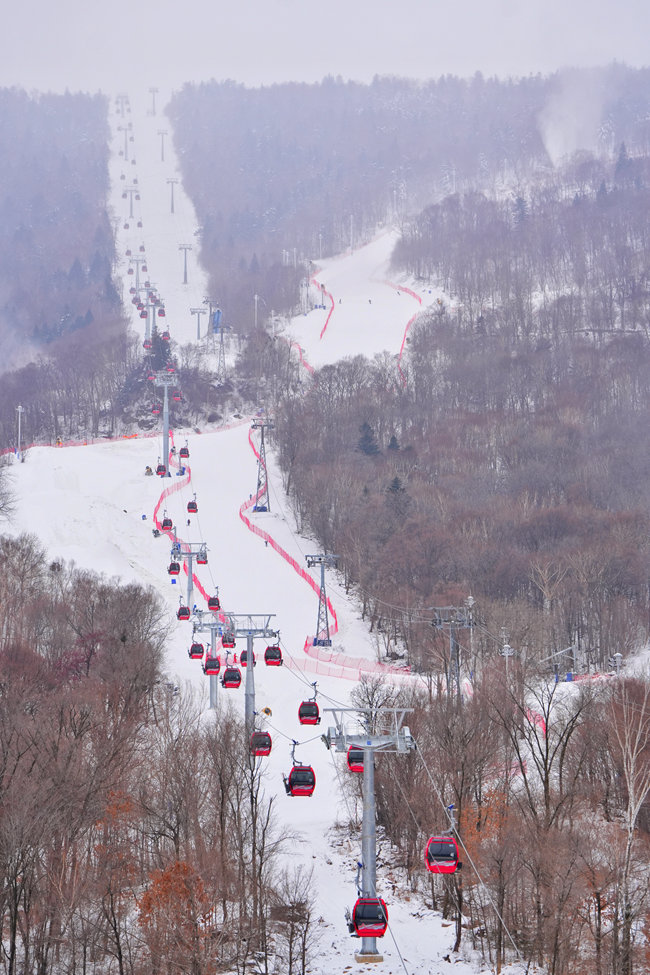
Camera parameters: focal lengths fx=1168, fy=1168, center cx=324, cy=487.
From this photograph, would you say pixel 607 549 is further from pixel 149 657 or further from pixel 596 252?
pixel 596 252

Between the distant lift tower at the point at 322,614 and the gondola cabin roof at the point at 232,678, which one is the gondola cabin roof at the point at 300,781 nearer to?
the gondola cabin roof at the point at 232,678

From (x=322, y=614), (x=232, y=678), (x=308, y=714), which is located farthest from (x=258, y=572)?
(x=308, y=714)

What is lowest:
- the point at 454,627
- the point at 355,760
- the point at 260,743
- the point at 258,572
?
the point at 355,760

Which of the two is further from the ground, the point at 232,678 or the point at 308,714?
the point at 232,678

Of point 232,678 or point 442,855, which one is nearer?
point 442,855

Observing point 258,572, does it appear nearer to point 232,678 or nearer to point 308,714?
point 232,678

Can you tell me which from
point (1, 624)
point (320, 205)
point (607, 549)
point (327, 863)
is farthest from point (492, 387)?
point (320, 205)

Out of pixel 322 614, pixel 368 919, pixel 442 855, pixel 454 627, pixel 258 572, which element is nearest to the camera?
pixel 368 919
